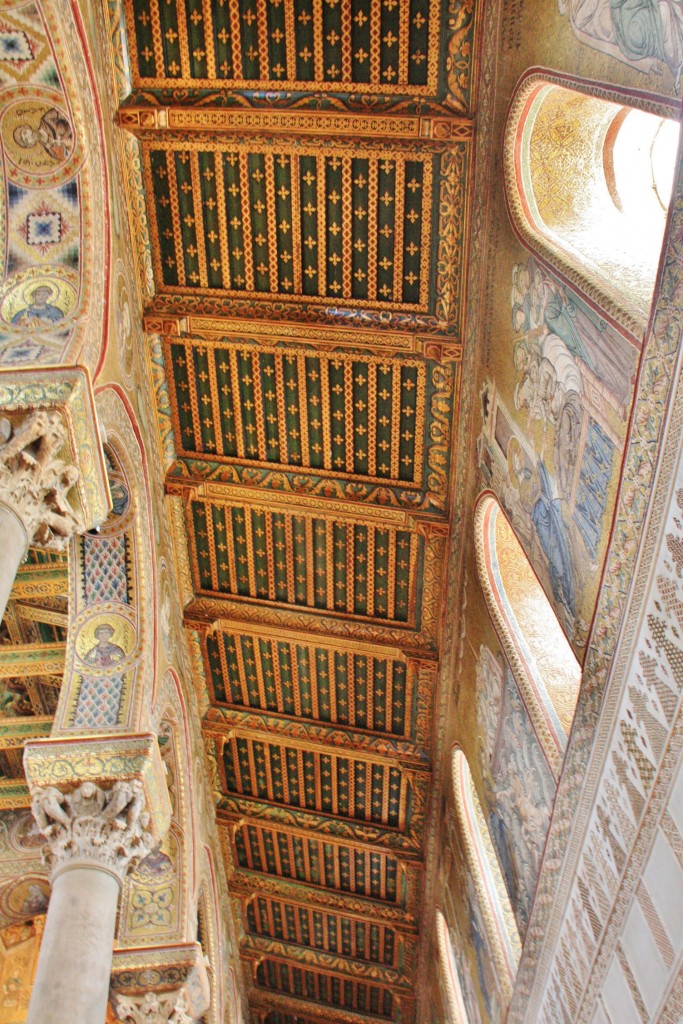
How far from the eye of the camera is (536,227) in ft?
21.4

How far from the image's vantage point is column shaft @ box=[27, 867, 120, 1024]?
5500mm

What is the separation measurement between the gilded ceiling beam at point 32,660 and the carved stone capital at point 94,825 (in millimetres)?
2377

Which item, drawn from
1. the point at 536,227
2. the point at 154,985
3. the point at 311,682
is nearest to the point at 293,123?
the point at 536,227

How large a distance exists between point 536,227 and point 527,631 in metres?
3.26

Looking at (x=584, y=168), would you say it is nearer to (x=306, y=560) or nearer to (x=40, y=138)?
(x=40, y=138)

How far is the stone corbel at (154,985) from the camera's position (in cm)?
872

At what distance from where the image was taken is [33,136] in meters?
6.98

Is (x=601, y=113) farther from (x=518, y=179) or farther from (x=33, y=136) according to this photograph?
(x=33, y=136)

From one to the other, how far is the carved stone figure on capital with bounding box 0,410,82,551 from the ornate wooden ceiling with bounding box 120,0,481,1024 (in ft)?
9.10

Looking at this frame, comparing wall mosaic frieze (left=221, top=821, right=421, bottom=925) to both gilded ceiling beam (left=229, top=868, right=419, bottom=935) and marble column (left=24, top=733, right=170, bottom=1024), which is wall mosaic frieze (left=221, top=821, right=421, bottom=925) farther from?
marble column (left=24, top=733, right=170, bottom=1024)

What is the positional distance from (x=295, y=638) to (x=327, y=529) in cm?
153

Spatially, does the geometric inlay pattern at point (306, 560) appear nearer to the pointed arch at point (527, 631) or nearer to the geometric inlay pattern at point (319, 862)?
the pointed arch at point (527, 631)

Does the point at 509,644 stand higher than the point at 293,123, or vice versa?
the point at 293,123

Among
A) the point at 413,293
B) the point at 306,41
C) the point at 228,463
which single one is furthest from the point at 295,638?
the point at 306,41
